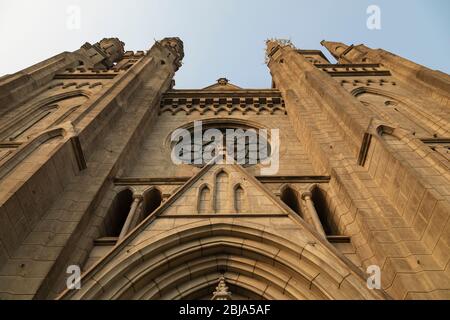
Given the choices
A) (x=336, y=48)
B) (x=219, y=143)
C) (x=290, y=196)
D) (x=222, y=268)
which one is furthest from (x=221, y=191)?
(x=336, y=48)

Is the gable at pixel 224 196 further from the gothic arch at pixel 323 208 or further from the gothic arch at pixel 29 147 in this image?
the gothic arch at pixel 29 147

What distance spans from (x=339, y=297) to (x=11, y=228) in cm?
563

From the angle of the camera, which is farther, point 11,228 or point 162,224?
point 162,224

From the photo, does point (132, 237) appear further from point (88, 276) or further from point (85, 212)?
point (85, 212)

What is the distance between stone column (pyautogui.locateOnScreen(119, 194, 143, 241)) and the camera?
7.27 metres

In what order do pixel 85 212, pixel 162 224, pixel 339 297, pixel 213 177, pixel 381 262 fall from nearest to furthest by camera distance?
pixel 339 297
pixel 381 262
pixel 162 224
pixel 85 212
pixel 213 177

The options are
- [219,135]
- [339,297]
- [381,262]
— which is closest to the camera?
[339,297]

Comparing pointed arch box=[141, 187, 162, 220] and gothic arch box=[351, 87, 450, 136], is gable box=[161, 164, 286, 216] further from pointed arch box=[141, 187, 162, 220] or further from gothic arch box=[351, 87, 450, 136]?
gothic arch box=[351, 87, 450, 136]

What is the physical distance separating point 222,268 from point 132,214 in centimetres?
254

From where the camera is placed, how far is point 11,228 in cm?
621

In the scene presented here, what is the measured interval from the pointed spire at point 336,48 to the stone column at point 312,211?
19.3m

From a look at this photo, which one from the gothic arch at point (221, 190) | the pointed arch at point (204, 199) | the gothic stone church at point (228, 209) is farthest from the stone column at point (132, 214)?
the gothic arch at point (221, 190)
